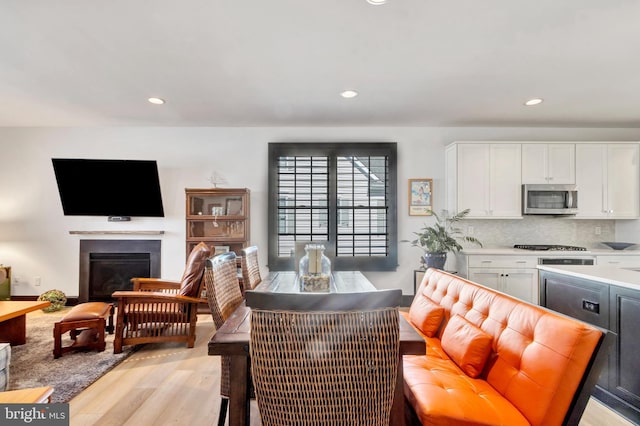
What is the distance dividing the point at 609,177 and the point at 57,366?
6501 mm

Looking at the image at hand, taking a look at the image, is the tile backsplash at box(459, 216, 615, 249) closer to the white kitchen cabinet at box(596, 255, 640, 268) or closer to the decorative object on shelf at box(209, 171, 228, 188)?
the white kitchen cabinet at box(596, 255, 640, 268)

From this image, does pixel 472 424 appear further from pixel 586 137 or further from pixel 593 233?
pixel 586 137

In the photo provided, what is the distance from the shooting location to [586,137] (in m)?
4.53

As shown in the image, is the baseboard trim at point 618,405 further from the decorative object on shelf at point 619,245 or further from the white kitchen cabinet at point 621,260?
the decorative object on shelf at point 619,245

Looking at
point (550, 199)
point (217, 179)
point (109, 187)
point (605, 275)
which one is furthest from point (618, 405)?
point (109, 187)

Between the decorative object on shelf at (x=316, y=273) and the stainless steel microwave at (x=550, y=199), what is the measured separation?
3398 mm

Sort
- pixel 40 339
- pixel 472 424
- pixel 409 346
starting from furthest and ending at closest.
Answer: pixel 40 339 < pixel 409 346 < pixel 472 424

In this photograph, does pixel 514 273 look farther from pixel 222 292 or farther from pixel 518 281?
pixel 222 292

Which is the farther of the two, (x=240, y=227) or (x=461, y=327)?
→ (x=240, y=227)

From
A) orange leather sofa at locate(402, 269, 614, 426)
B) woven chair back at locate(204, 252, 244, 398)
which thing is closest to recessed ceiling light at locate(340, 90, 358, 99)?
woven chair back at locate(204, 252, 244, 398)

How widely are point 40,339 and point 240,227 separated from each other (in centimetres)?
237

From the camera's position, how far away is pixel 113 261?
4.52 metres

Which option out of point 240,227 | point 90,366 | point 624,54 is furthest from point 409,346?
point 240,227

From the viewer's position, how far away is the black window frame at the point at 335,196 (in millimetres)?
4434
